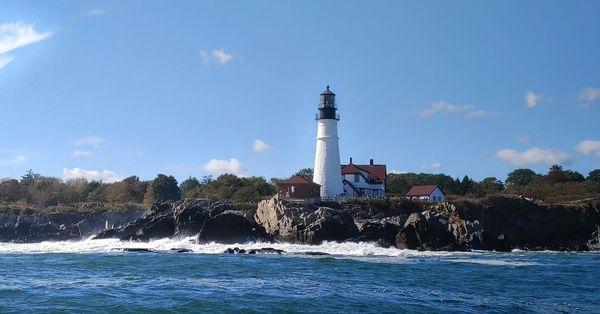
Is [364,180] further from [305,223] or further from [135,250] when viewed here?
[135,250]

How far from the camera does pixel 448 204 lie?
52094 millimetres

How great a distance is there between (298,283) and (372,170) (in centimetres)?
4549

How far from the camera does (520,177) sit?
9581 centimetres

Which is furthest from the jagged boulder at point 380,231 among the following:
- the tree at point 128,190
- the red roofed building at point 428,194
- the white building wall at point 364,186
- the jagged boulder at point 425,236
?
the tree at point 128,190

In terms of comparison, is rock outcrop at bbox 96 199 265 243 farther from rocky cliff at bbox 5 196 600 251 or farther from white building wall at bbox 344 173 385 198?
white building wall at bbox 344 173 385 198

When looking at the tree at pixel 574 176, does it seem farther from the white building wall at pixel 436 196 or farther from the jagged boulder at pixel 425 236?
the jagged boulder at pixel 425 236

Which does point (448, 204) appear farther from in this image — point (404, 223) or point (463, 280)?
point (463, 280)

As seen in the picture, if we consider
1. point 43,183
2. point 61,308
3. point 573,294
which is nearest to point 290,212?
point 573,294

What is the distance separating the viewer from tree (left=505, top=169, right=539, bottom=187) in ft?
309

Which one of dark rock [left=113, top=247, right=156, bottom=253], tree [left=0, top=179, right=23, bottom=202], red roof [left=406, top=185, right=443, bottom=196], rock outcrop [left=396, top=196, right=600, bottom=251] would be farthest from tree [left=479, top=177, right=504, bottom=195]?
tree [left=0, top=179, right=23, bottom=202]

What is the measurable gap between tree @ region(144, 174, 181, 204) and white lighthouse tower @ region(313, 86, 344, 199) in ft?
74.6

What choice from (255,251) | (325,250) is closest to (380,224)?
(325,250)

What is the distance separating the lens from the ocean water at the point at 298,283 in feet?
65.3

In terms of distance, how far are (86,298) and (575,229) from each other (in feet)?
134
